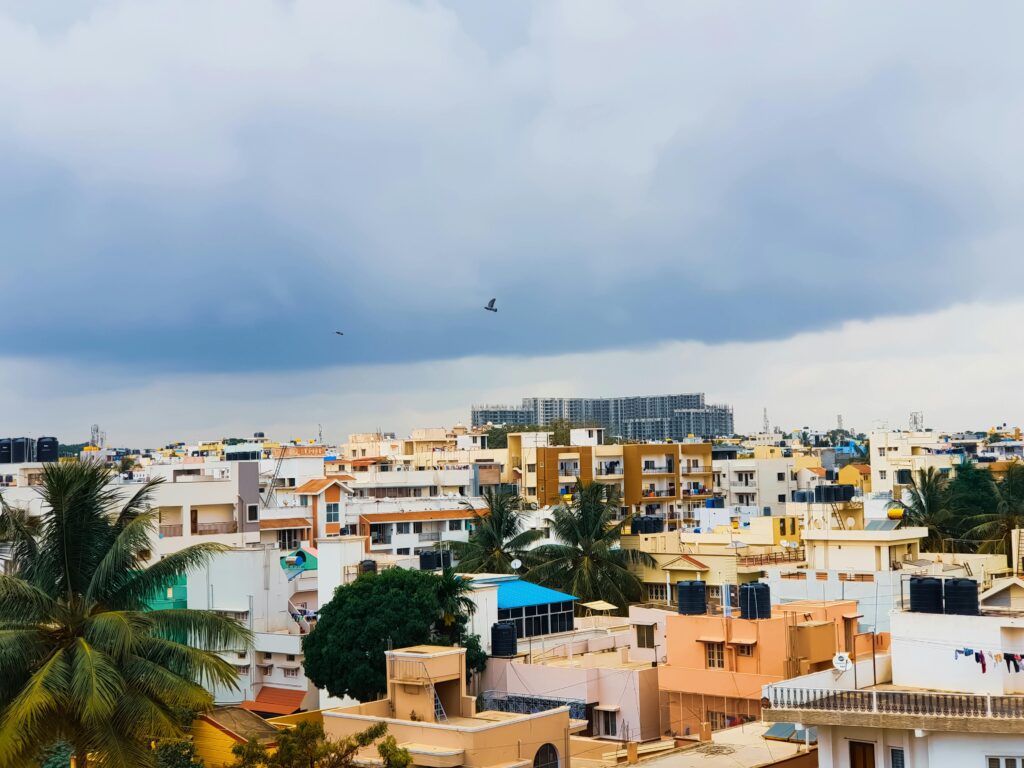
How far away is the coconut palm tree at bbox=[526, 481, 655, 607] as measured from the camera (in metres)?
57.1

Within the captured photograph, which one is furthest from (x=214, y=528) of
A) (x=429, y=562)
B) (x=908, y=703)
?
(x=908, y=703)

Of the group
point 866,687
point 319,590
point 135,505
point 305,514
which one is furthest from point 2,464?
point 866,687

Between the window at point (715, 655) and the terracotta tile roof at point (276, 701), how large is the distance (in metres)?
14.9

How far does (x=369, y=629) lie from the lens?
118 feet

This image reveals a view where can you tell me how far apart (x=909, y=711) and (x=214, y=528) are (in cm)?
4502

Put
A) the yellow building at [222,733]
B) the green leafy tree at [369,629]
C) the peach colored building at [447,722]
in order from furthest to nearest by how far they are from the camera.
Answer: the green leafy tree at [369,629] → the yellow building at [222,733] → the peach colored building at [447,722]

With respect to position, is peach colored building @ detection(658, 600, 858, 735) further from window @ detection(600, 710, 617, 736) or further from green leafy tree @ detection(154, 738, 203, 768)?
green leafy tree @ detection(154, 738, 203, 768)

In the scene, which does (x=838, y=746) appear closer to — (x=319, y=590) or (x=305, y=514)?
(x=319, y=590)

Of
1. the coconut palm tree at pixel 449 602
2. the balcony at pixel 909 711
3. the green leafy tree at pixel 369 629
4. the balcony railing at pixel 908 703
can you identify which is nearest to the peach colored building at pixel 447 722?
the green leafy tree at pixel 369 629

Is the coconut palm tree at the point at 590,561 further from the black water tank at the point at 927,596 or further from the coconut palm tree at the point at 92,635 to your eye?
the coconut palm tree at the point at 92,635

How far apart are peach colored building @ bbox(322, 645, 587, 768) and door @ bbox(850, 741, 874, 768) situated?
774 centimetres

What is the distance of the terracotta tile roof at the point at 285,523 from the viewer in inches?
2589

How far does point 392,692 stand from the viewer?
94.7ft

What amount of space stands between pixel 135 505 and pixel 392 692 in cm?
829
